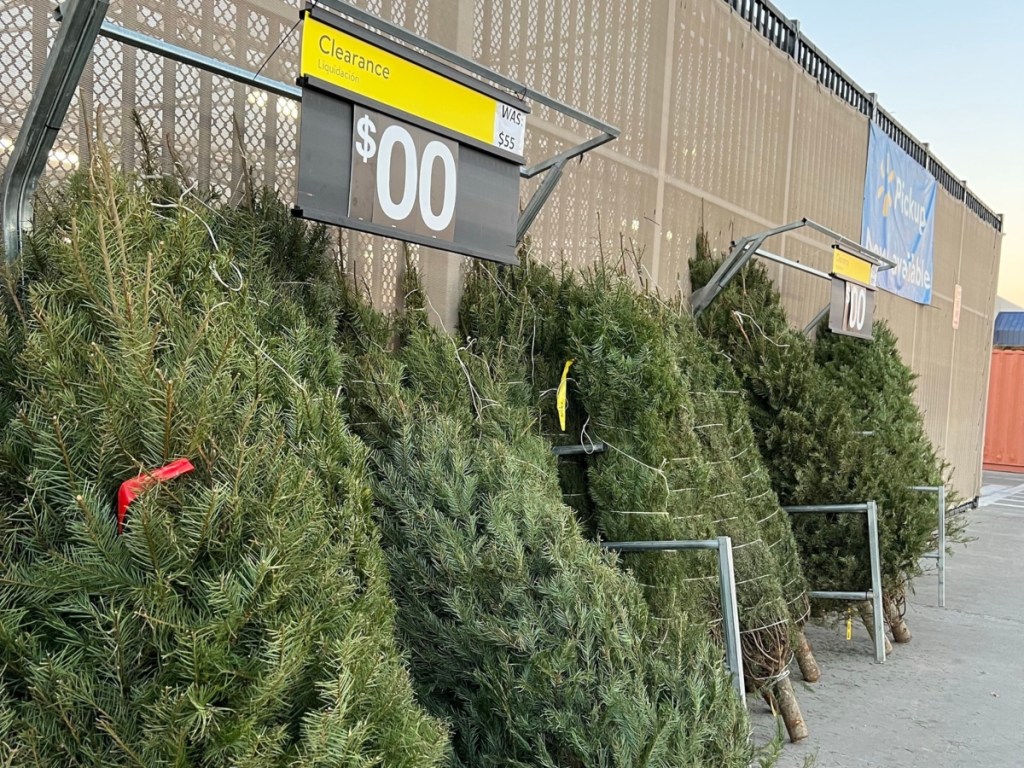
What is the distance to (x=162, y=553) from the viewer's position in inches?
44.6

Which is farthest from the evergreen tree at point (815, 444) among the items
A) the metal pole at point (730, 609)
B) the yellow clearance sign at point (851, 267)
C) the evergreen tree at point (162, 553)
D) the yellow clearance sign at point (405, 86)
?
the evergreen tree at point (162, 553)

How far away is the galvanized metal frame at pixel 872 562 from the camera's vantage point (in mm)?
4277

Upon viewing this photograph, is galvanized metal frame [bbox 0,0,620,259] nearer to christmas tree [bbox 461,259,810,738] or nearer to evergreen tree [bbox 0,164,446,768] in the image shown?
evergreen tree [bbox 0,164,446,768]

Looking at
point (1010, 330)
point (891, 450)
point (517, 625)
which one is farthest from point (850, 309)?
point (1010, 330)

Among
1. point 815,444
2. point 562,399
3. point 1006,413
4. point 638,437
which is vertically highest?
point 562,399

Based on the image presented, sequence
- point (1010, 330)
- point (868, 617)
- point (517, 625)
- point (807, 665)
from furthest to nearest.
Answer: point (1010, 330) → point (868, 617) → point (807, 665) → point (517, 625)

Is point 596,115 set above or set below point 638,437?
above

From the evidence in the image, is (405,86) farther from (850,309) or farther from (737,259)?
(850,309)

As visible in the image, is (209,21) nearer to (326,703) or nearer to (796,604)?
(326,703)

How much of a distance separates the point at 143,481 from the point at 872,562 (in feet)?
12.9

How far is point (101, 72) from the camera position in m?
2.19

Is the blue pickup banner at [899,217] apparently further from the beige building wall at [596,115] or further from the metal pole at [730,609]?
the metal pole at [730,609]

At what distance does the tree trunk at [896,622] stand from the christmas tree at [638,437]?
2.03 m

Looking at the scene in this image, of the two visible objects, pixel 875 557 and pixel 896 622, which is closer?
pixel 875 557
